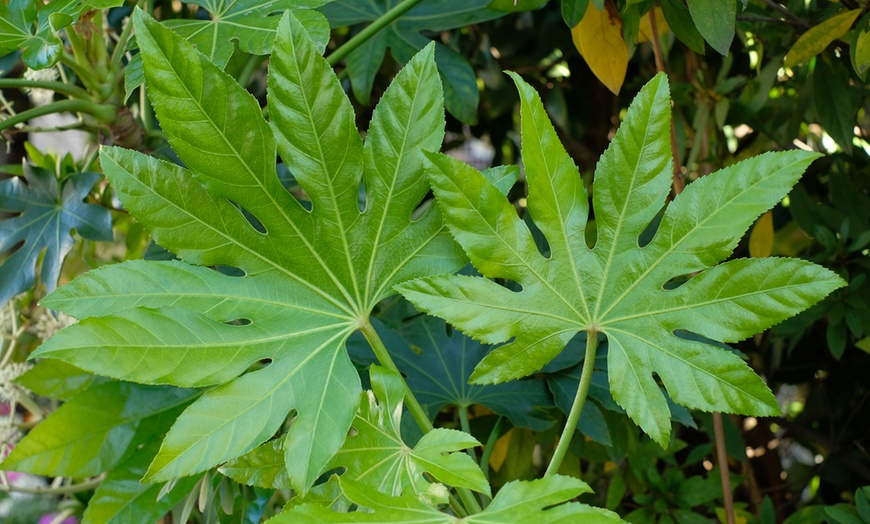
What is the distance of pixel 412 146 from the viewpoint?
1.74ft

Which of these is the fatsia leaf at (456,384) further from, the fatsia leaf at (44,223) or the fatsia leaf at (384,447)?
the fatsia leaf at (44,223)

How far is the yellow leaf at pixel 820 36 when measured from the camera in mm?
787

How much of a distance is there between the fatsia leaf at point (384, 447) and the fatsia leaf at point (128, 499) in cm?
24

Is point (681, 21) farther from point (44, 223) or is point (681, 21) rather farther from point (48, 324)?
point (48, 324)

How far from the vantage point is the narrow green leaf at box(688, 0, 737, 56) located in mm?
645

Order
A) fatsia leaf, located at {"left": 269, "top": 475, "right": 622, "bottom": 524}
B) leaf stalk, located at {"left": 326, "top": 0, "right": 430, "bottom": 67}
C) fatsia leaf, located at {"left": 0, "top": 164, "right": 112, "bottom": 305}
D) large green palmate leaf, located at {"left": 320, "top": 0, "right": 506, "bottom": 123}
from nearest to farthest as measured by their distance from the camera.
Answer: fatsia leaf, located at {"left": 269, "top": 475, "right": 622, "bottom": 524} < leaf stalk, located at {"left": 326, "top": 0, "right": 430, "bottom": 67} < fatsia leaf, located at {"left": 0, "top": 164, "right": 112, "bottom": 305} < large green palmate leaf, located at {"left": 320, "top": 0, "right": 506, "bottom": 123}

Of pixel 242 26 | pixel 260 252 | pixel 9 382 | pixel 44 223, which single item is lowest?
pixel 9 382

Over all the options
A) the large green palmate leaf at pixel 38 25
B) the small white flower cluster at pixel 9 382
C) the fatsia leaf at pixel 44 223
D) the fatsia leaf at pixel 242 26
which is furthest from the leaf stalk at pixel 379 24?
the small white flower cluster at pixel 9 382

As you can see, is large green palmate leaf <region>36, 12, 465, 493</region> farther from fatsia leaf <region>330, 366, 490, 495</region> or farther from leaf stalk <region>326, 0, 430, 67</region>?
leaf stalk <region>326, 0, 430, 67</region>

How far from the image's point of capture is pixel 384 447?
52 cm

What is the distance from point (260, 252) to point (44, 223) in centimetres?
49

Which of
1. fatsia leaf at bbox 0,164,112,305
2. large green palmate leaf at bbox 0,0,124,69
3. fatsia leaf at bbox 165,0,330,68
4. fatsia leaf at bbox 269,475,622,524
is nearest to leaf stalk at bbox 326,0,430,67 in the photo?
fatsia leaf at bbox 165,0,330,68

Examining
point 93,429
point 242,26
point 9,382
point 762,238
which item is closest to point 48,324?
point 9,382

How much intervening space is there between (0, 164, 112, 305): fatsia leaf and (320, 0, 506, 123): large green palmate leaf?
350mm
